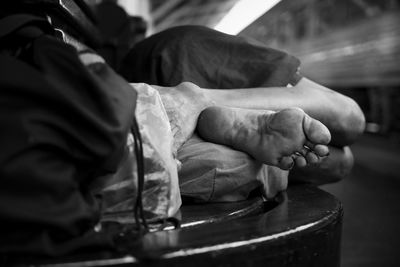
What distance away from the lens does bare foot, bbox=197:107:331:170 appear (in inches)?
43.7

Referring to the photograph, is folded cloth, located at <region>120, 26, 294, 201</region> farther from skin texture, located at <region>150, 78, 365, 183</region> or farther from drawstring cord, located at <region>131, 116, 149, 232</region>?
drawstring cord, located at <region>131, 116, 149, 232</region>

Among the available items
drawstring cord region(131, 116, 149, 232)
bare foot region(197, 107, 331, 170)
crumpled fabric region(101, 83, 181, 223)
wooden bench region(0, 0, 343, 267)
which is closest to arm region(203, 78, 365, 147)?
bare foot region(197, 107, 331, 170)

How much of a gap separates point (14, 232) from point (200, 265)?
11.7 inches

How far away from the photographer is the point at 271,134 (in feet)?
3.81

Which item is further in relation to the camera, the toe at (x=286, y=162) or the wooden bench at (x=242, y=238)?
the toe at (x=286, y=162)

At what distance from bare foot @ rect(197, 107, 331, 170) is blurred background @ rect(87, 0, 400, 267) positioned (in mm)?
1378

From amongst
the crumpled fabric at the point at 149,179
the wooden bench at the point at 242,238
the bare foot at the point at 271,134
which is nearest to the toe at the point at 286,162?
the bare foot at the point at 271,134

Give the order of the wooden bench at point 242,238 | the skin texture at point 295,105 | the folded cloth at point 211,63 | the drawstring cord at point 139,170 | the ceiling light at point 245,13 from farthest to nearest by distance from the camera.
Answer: the ceiling light at point 245,13 → the folded cloth at point 211,63 → the skin texture at point 295,105 → the drawstring cord at point 139,170 → the wooden bench at point 242,238

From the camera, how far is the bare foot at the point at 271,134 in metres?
1.11

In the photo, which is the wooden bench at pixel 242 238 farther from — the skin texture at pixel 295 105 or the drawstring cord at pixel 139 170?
the skin texture at pixel 295 105

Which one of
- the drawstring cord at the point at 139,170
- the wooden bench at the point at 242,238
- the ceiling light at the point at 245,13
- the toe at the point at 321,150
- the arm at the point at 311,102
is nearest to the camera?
the wooden bench at the point at 242,238

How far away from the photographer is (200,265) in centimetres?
81

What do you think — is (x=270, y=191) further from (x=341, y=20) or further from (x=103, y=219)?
(x=341, y=20)

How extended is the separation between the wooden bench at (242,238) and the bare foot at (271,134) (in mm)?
124
